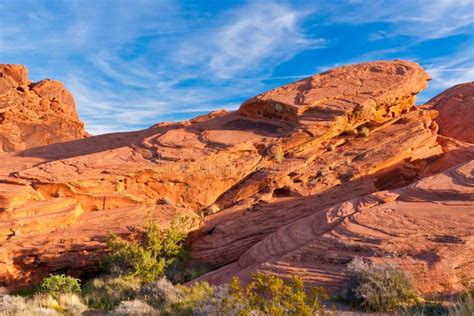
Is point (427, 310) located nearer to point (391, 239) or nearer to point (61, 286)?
point (391, 239)

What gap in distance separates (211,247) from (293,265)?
5.13m

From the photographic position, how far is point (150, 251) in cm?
1315

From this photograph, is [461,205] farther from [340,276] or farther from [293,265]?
[293,265]

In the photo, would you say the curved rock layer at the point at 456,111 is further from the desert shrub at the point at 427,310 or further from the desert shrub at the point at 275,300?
the desert shrub at the point at 275,300

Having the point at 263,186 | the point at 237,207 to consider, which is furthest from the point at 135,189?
the point at 263,186

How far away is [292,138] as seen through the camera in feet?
55.5

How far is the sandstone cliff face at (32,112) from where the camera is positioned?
40.1 m

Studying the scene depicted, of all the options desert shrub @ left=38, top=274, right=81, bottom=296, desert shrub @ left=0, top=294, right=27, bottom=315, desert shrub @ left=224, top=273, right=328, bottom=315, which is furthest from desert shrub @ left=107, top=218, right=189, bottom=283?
desert shrub @ left=224, top=273, right=328, bottom=315

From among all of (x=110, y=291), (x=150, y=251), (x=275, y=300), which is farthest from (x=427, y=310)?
(x=150, y=251)

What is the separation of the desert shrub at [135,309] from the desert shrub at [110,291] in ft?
4.53

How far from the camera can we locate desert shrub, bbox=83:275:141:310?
34.7ft

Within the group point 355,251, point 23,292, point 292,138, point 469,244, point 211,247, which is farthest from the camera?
point 292,138

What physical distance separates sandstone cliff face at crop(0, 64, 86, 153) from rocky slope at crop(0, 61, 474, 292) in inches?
986

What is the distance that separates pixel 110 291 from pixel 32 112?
38196 mm
